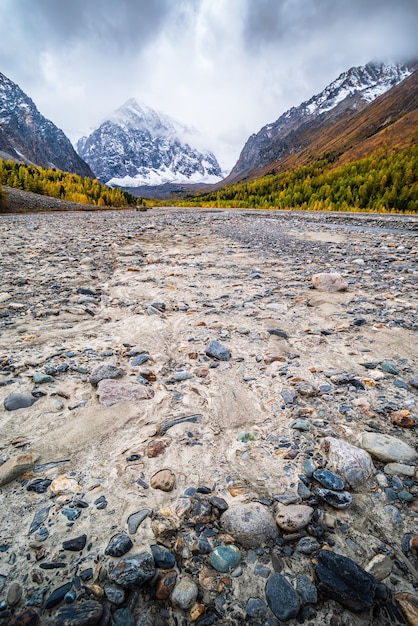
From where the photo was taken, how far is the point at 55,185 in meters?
41.7

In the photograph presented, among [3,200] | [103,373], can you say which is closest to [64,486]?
[103,373]

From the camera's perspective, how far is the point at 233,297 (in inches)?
220

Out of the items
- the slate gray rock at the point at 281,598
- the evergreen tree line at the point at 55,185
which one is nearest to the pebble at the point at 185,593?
the slate gray rock at the point at 281,598

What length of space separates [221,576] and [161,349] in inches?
99.8

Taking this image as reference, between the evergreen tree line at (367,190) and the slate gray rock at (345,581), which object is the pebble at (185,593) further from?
the evergreen tree line at (367,190)

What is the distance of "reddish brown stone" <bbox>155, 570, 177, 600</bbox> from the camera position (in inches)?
51.8

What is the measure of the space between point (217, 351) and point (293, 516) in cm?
207

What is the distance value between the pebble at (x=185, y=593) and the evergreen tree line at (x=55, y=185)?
44242 millimetres

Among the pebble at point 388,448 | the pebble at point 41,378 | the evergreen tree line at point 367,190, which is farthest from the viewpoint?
the evergreen tree line at point 367,190

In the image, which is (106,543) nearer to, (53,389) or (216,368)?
(53,389)

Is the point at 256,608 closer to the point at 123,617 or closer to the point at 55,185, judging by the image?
the point at 123,617

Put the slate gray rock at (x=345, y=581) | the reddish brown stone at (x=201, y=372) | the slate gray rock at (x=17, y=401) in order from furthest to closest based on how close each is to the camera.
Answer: the reddish brown stone at (x=201, y=372) < the slate gray rock at (x=17, y=401) < the slate gray rock at (x=345, y=581)

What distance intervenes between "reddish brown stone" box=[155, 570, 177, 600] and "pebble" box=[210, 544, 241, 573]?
0.21m

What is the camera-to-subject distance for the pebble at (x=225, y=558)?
1.43m
